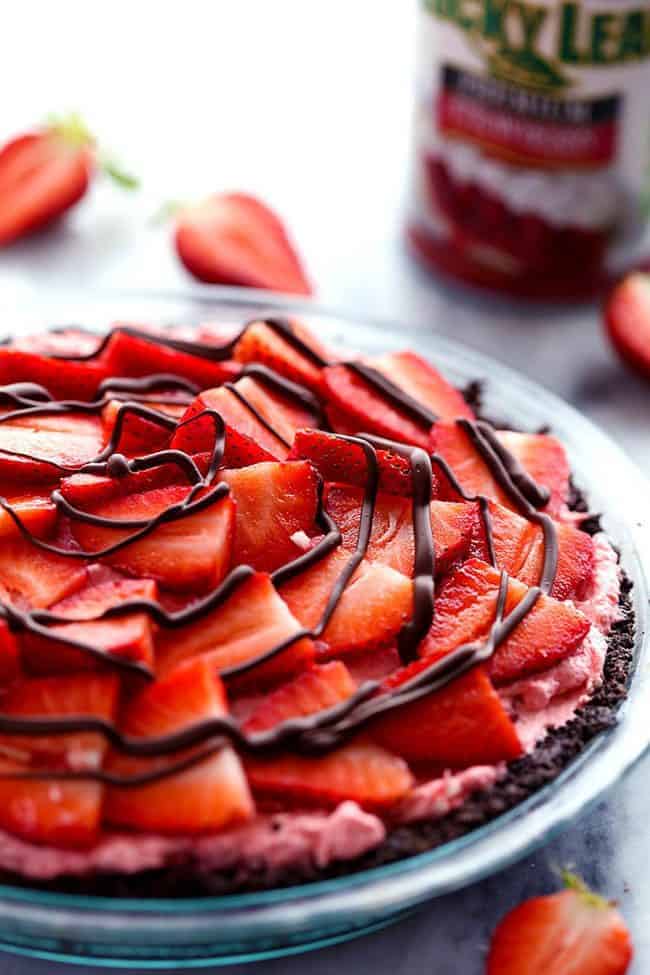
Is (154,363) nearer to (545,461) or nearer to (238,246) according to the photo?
(545,461)

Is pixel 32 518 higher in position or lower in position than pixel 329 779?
higher

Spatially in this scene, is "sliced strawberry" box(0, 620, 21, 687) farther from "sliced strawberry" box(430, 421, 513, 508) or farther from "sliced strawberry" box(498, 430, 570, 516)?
"sliced strawberry" box(498, 430, 570, 516)

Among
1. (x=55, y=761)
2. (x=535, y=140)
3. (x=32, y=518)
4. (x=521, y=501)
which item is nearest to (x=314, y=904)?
(x=55, y=761)

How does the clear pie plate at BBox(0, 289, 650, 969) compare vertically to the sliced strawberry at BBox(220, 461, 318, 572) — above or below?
below

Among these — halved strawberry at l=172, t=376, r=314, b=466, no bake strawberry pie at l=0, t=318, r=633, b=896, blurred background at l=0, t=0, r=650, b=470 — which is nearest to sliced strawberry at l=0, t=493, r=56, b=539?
no bake strawberry pie at l=0, t=318, r=633, b=896

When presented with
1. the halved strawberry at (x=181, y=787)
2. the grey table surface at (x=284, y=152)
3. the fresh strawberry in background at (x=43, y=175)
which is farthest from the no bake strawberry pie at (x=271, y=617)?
the fresh strawberry in background at (x=43, y=175)

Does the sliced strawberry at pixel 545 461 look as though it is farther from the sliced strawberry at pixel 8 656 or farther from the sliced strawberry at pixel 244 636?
the sliced strawberry at pixel 8 656
